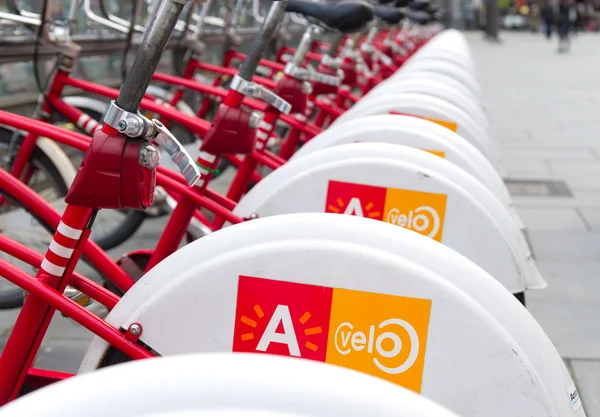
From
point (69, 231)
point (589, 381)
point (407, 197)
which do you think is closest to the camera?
point (69, 231)

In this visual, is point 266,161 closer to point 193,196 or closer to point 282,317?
point 193,196

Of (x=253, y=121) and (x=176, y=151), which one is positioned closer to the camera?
(x=176, y=151)

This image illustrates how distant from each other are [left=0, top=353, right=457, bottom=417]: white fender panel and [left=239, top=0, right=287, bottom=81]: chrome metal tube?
154cm

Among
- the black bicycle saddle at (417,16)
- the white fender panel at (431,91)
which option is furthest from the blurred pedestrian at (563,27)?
the white fender panel at (431,91)

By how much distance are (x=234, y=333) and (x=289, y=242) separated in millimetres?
178

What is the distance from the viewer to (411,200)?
2168 millimetres

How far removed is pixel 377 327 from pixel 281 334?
158 mm

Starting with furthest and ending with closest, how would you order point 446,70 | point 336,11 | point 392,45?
1. point 392,45
2. point 446,70
3. point 336,11

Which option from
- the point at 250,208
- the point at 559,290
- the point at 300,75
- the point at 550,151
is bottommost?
the point at 250,208

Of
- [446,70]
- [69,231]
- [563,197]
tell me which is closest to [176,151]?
[69,231]

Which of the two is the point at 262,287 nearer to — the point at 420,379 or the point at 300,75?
the point at 420,379

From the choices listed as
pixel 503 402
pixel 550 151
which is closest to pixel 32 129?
pixel 503 402

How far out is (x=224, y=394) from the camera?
2.87 ft

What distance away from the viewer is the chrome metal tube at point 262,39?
7.73 ft
